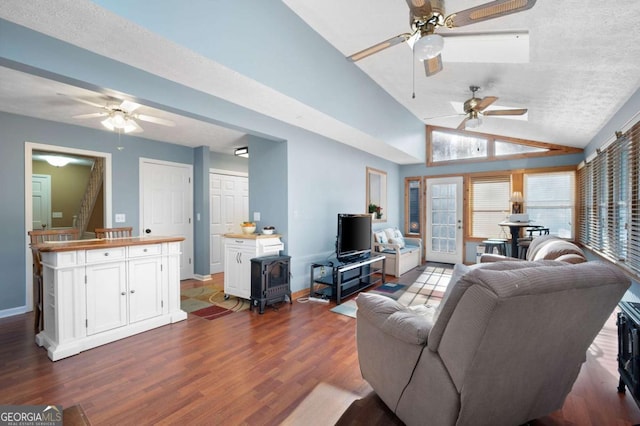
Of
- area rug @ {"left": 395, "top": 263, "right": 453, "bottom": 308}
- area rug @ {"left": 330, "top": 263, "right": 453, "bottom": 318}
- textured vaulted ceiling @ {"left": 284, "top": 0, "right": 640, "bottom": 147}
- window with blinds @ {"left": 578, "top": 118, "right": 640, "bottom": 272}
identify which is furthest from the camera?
area rug @ {"left": 395, "top": 263, "right": 453, "bottom": 308}

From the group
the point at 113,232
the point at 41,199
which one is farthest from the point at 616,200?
the point at 41,199

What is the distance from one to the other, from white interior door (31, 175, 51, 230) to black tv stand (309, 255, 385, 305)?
607 centimetres

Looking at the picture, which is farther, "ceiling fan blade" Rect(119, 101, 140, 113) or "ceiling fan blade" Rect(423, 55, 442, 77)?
"ceiling fan blade" Rect(119, 101, 140, 113)

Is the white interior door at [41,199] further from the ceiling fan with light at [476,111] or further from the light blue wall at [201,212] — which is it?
the ceiling fan with light at [476,111]

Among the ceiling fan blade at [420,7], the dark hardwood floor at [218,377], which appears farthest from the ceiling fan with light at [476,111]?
the dark hardwood floor at [218,377]

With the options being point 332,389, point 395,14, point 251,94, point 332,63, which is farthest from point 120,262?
point 395,14

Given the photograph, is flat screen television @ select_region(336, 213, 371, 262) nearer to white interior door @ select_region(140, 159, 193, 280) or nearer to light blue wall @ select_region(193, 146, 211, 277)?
light blue wall @ select_region(193, 146, 211, 277)

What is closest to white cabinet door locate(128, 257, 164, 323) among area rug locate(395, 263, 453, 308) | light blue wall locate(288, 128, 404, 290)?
light blue wall locate(288, 128, 404, 290)

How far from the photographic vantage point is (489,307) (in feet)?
4.01

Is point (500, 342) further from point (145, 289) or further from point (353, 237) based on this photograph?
point (353, 237)

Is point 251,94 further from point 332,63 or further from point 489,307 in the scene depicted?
point 489,307

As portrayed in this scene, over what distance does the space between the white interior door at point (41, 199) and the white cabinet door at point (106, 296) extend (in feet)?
16.6

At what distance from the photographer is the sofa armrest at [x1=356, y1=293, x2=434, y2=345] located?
1616mm

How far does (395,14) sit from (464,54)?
3.11 feet
